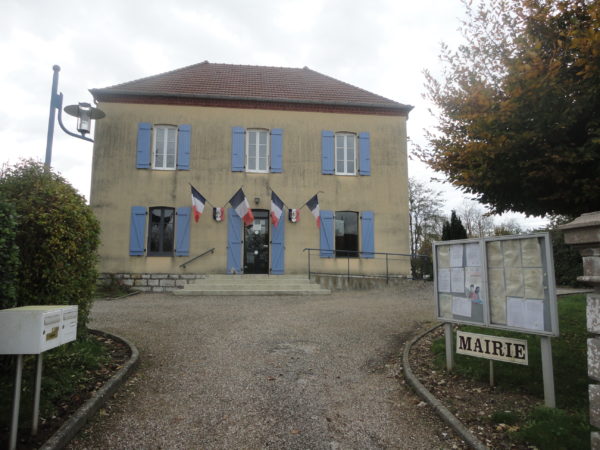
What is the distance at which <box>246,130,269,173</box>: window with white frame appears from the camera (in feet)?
43.7

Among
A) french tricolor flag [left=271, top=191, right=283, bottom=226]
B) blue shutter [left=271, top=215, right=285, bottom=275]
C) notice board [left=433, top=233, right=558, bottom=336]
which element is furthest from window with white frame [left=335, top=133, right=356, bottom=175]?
notice board [left=433, top=233, right=558, bottom=336]

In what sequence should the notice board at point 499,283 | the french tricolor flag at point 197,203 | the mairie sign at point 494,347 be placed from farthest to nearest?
the french tricolor flag at point 197,203
the mairie sign at point 494,347
the notice board at point 499,283

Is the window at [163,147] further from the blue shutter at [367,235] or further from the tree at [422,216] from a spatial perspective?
the tree at [422,216]

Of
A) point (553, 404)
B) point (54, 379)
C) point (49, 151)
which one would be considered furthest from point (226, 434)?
point (49, 151)

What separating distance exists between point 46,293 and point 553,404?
4.85 metres

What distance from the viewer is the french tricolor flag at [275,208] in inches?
473

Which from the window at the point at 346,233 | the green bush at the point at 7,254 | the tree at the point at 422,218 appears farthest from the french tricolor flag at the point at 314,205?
the tree at the point at 422,218

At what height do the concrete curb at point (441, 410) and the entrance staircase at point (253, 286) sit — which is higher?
the entrance staircase at point (253, 286)

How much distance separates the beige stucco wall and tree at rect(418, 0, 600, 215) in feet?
27.4

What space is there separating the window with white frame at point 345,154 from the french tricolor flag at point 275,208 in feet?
8.74

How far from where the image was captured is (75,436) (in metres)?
2.98

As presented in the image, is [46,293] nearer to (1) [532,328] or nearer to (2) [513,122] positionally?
(1) [532,328]

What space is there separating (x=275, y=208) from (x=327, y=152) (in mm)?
3006

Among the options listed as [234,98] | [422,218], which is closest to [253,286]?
[234,98]
